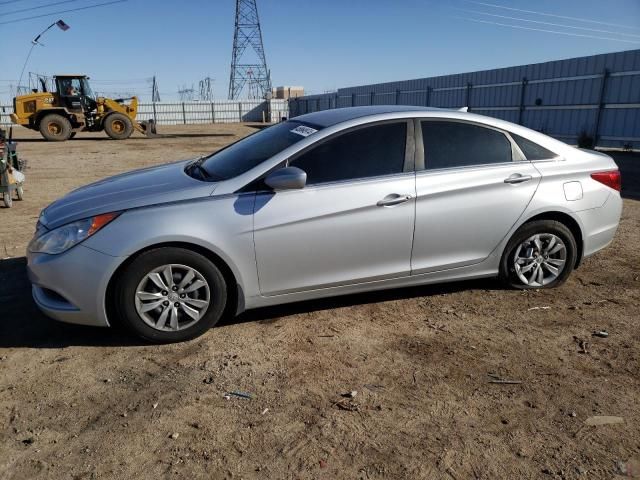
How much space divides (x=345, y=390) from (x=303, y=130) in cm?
204

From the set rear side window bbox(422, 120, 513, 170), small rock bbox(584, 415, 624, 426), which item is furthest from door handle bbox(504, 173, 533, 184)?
small rock bbox(584, 415, 624, 426)

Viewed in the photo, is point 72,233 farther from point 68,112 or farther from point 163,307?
point 68,112

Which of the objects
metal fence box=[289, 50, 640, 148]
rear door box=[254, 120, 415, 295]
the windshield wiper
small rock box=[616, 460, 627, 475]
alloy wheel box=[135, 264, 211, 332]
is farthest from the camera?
metal fence box=[289, 50, 640, 148]

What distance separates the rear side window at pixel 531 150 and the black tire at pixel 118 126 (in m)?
21.8

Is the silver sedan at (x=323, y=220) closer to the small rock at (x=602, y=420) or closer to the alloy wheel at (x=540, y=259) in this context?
the alloy wheel at (x=540, y=259)

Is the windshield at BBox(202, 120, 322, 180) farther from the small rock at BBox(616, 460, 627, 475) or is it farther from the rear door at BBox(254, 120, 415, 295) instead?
the small rock at BBox(616, 460, 627, 475)

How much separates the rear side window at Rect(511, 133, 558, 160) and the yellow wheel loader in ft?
71.5

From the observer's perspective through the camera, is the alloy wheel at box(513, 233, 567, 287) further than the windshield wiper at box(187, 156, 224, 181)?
Yes

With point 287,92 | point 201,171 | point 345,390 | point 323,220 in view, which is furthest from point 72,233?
point 287,92

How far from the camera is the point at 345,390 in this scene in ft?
9.58

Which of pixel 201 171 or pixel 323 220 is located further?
pixel 201 171

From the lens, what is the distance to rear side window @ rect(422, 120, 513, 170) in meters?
3.94

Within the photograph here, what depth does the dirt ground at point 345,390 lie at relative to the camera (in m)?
2.35

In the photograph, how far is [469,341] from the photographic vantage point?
3525 mm
